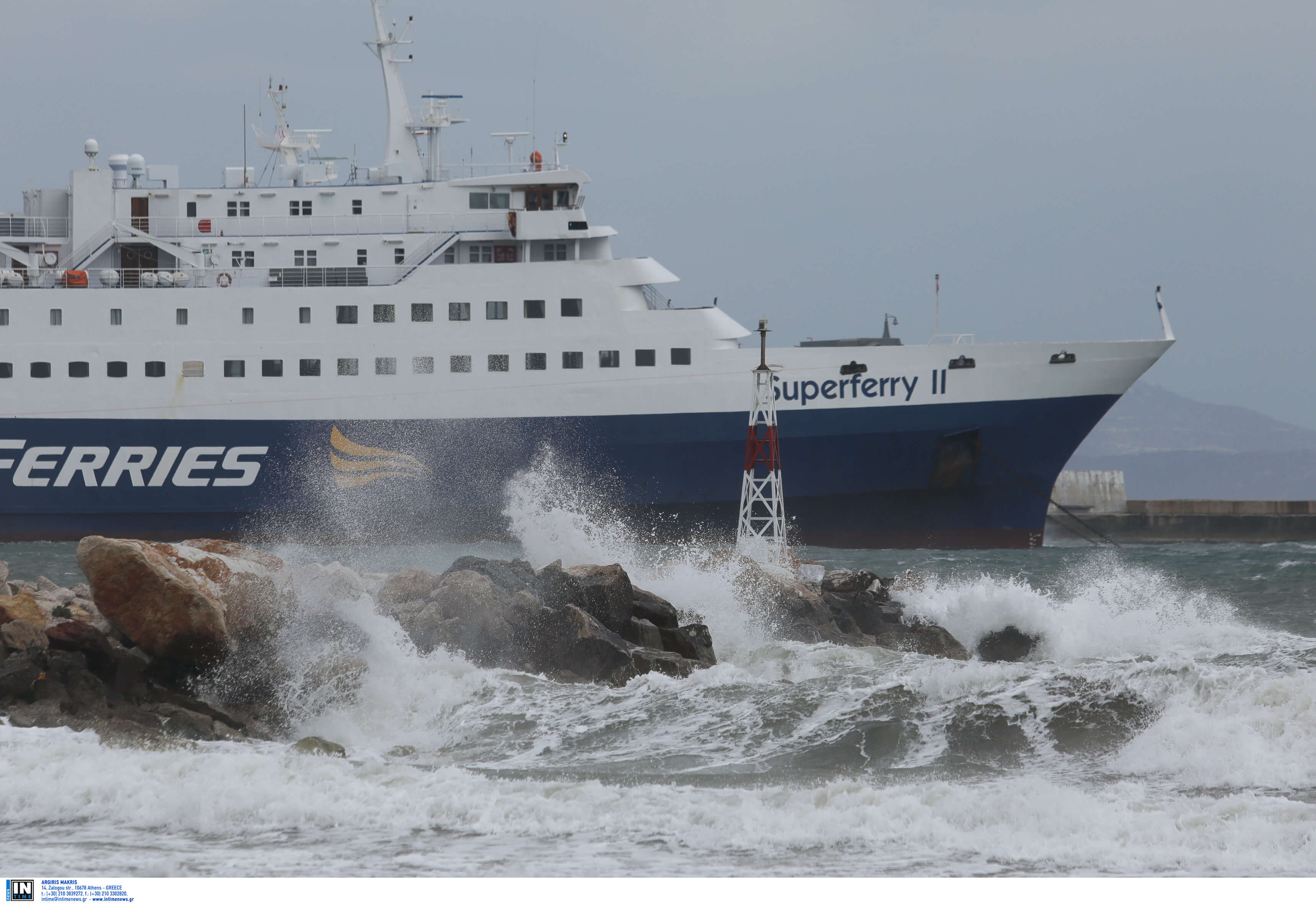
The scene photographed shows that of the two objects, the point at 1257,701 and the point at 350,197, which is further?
the point at 350,197

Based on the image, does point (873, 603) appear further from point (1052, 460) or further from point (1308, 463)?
point (1308, 463)

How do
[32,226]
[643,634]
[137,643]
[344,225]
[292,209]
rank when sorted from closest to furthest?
[137,643]
[643,634]
[344,225]
[292,209]
[32,226]

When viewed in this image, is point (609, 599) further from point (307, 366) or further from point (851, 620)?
point (307, 366)

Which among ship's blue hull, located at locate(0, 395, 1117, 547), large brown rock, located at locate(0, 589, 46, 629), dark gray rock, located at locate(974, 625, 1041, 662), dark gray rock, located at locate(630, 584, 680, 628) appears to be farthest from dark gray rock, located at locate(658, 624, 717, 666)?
ship's blue hull, located at locate(0, 395, 1117, 547)

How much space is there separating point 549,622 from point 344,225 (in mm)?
18776

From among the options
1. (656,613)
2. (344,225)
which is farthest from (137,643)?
(344,225)

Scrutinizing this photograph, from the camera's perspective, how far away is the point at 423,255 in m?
28.7

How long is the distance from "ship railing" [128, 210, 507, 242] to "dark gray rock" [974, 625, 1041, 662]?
686 inches

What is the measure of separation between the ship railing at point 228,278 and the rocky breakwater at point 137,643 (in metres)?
16.8

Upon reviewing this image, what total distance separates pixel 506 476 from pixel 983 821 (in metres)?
20.4

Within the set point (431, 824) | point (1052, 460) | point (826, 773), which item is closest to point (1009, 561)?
point (1052, 460)

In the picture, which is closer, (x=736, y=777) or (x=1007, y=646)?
(x=736, y=777)

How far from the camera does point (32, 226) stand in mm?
30156

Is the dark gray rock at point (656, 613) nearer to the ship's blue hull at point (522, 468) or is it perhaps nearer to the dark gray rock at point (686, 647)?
the dark gray rock at point (686, 647)
